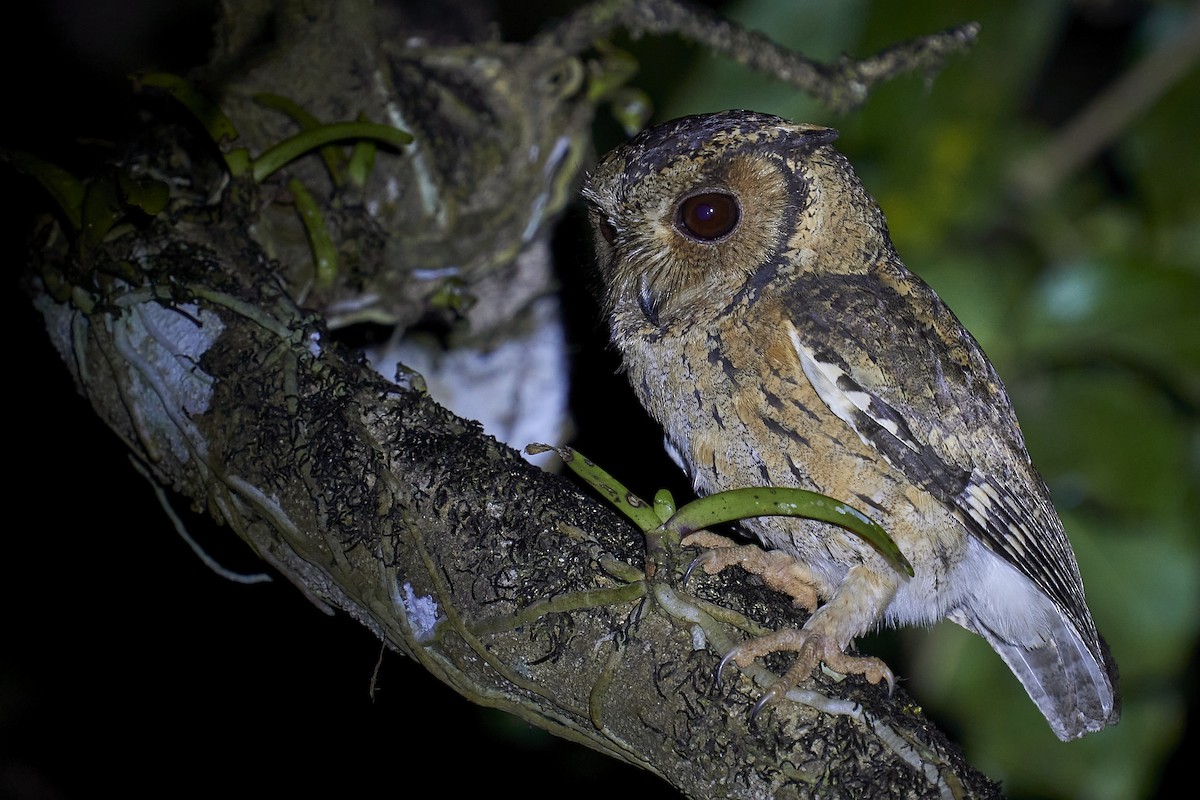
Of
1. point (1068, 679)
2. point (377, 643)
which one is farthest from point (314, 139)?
point (1068, 679)

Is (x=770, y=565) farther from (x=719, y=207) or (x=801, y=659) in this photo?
(x=719, y=207)

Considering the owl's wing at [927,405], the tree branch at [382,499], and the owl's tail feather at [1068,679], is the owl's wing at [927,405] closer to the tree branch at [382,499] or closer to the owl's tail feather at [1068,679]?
the owl's tail feather at [1068,679]

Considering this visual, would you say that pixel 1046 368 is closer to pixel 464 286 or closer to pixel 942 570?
pixel 942 570

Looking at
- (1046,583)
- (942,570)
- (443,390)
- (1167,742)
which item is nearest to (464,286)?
(443,390)

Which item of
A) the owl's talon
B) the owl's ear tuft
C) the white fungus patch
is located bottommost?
the white fungus patch

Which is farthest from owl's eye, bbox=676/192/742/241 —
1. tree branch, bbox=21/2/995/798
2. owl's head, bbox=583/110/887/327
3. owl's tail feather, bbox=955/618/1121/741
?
owl's tail feather, bbox=955/618/1121/741

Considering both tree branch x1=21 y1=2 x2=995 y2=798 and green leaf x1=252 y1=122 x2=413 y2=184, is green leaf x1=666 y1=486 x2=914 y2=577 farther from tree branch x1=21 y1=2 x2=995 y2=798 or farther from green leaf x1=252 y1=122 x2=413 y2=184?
green leaf x1=252 y1=122 x2=413 y2=184

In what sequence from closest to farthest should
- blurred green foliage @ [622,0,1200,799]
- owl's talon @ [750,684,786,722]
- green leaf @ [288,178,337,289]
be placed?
1. owl's talon @ [750,684,786,722]
2. green leaf @ [288,178,337,289]
3. blurred green foliage @ [622,0,1200,799]
